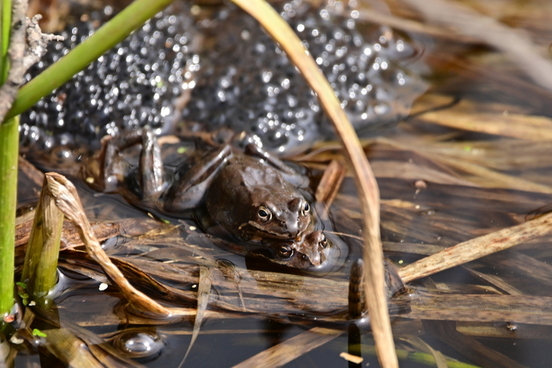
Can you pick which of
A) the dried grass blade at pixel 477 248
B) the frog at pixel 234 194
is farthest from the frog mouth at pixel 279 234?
the dried grass blade at pixel 477 248

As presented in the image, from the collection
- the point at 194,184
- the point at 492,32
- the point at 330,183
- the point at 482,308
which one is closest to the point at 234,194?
the point at 194,184

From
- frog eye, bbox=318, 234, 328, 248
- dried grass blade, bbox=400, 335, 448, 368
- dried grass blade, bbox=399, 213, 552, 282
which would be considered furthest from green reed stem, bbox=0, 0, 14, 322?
dried grass blade, bbox=399, 213, 552, 282

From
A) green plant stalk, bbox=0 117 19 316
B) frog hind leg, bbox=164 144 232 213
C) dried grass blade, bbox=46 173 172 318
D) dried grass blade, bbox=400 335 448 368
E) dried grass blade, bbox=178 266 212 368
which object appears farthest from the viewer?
frog hind leg, bbox=164 144 232 213

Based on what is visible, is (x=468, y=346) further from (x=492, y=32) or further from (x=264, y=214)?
(x=492, y=32)

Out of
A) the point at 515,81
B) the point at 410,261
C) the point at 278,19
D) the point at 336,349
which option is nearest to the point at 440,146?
the point at 515,81

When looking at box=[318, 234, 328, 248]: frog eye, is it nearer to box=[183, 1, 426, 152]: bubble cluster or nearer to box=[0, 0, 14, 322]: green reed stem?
box=[183, 1, 426, 152]: bubble cluster

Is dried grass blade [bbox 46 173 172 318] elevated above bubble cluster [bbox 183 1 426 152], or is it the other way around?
bubble cluster [bbox 183 1 426 152]
